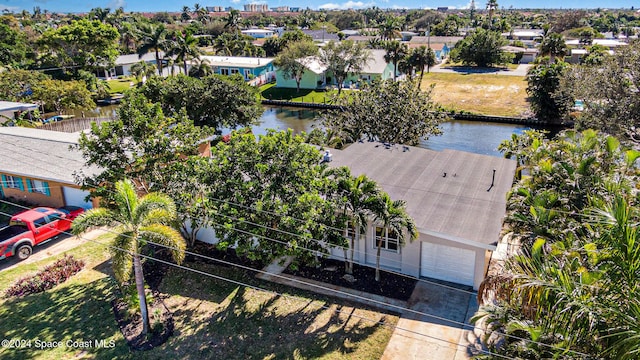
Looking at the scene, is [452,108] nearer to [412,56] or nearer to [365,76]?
[412,56]

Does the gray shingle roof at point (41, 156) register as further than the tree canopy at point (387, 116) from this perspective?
No

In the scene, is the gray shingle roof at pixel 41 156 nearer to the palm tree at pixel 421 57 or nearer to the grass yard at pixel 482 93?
the grass yard at pixel 482 93

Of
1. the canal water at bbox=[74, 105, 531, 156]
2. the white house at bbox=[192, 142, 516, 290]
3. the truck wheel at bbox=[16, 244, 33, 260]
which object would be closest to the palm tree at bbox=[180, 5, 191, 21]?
the canal water at bbox=[74, 105, 531, 156]

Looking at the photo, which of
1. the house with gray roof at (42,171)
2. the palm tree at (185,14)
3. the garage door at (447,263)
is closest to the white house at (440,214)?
the garage door at (447,263)

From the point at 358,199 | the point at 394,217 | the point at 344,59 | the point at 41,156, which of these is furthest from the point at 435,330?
the point at 344,59

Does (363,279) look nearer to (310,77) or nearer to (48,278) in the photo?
(48,278)

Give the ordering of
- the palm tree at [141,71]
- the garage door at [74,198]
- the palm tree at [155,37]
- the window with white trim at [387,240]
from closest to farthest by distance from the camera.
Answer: the window with white trim at [387,240] → the garage door at [74,198] → the palm tree at [155,37] → the palm tree at [141,71]

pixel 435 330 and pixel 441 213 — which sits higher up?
pixel 441 213

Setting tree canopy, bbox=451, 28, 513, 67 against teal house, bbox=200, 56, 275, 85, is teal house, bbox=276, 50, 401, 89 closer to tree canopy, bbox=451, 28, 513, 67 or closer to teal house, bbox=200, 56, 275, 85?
teal house, bbox=200, 56, 275, 85
